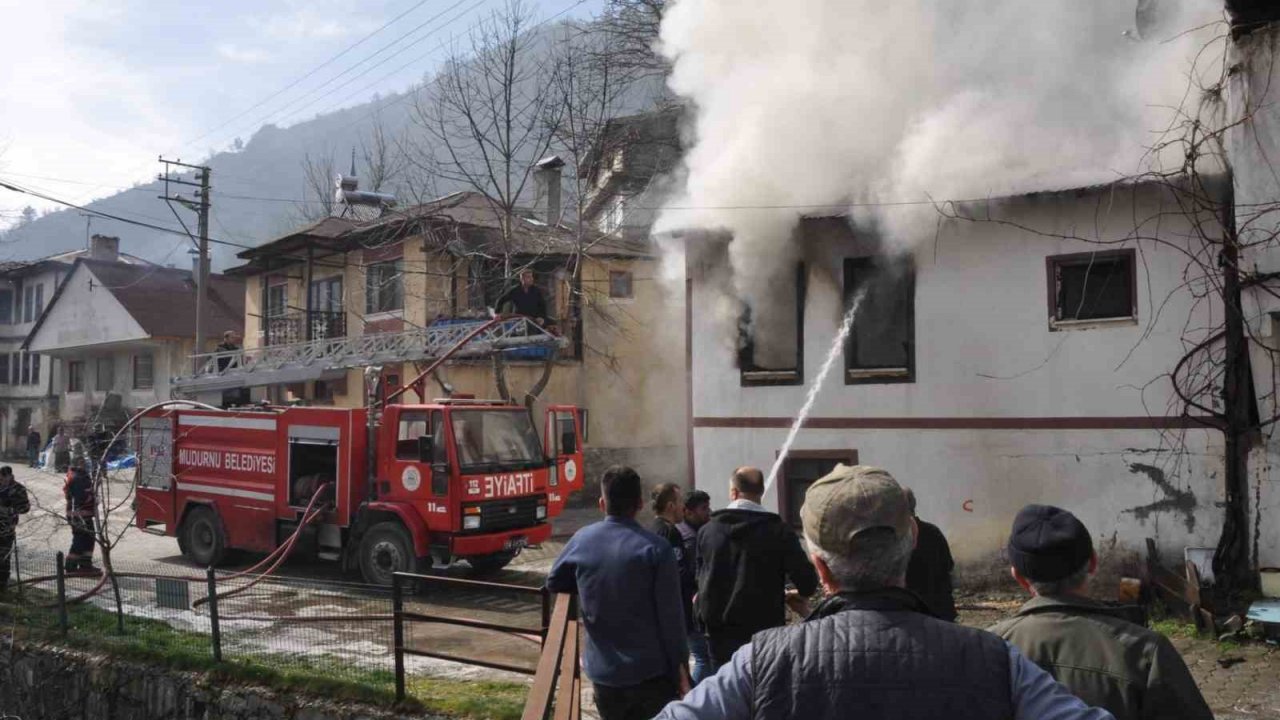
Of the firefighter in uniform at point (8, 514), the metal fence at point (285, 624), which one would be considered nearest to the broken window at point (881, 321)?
the metal fence at point (285, 624)

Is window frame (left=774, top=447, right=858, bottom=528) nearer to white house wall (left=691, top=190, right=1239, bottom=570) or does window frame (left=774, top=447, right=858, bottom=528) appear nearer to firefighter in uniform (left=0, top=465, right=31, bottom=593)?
white house wall (left=691, top=190, right=1239, bottom=570)

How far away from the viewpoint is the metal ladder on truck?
1409 cm

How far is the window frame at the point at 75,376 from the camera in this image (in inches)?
1612

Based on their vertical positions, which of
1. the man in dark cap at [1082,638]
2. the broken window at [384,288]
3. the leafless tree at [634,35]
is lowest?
the man in dark cap at [1082,638]

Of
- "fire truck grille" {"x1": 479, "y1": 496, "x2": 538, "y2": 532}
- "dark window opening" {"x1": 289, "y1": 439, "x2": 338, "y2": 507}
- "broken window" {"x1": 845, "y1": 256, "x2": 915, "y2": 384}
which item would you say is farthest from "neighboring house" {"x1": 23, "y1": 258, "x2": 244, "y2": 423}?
"broken window" {"x1": 845, "y1": 256, "x2": 915, "y2": 384}

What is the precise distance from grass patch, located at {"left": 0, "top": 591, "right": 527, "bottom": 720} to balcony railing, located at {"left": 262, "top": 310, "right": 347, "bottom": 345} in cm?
1483

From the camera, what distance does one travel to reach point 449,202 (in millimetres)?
23469

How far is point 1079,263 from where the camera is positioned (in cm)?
1043

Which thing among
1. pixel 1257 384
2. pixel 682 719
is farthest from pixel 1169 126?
pixel 682 719

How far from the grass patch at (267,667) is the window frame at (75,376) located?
34.9 metres

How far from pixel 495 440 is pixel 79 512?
514 cm

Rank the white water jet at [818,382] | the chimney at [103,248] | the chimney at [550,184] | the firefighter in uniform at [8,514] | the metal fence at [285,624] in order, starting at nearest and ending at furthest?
the metal fence at [285,624]
the firefighter in uniform at [8,514]
the white water jet at [818,382]
the chimney at [550,184]
the chimney at [103,248]

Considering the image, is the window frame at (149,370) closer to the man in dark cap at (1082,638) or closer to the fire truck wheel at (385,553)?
the fire truck wheel at (385,553)

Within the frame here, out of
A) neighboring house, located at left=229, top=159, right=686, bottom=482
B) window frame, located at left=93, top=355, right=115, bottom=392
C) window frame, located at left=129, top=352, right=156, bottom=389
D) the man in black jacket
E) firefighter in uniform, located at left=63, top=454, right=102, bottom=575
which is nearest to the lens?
the man in black jacket
